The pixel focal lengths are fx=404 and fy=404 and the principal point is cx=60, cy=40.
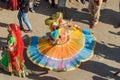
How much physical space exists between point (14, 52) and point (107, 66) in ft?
9.72

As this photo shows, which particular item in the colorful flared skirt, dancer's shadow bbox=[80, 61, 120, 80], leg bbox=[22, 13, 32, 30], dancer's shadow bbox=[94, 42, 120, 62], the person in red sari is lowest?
dancer's shadow bbox=[80, 61, 120, 80]

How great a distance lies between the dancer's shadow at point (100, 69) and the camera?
39.2ft

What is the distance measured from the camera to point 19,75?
11602 mm

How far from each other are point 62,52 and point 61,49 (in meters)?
0.11

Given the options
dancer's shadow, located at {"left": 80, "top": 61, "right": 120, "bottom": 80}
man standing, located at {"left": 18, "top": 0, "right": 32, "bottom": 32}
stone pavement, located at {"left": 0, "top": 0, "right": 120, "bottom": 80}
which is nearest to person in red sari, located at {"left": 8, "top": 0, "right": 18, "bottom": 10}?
stone pavement, located at {"left": 0, "top": 0, "right": 120, "bottom": 80}

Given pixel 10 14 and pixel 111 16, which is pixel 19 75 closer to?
pixel 10 14

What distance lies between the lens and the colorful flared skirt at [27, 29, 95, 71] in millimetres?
11383

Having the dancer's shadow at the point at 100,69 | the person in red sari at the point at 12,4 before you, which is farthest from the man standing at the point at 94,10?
the person in red sari at the point at 12,4

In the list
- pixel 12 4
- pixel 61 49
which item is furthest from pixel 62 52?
pixel 12 4

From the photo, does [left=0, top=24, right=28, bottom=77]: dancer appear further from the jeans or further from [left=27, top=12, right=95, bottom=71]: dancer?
the jeans

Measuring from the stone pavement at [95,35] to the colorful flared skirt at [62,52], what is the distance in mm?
489

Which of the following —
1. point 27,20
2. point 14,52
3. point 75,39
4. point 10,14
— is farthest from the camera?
point 10,14

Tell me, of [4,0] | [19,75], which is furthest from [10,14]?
[19,75]

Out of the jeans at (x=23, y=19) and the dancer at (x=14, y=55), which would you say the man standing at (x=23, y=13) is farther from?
the dancer at (x=14, y=55)
